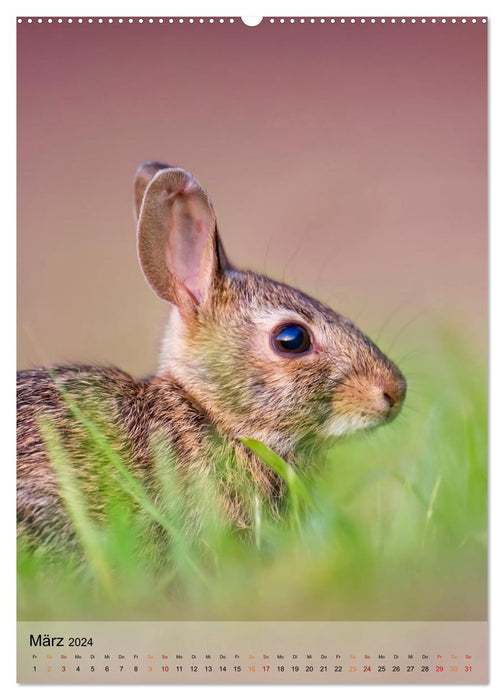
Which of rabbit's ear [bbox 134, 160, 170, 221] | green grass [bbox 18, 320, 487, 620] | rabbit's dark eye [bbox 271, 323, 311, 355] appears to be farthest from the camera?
rabbit's ear [bbox 134, 160, 170, 221]

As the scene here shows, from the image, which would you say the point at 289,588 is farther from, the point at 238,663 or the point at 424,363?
the point at 424,363

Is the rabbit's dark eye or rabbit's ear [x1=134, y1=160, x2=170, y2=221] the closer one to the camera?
the rabbit's dark eye

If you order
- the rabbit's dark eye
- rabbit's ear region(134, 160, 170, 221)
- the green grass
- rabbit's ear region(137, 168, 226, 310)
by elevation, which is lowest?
the green grass

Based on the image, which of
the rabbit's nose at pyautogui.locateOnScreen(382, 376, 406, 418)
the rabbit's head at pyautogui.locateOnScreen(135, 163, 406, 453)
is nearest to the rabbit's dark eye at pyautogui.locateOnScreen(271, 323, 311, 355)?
the rabbit's head at pyautogui.locateOnScreen(135, 163, 406, 453)

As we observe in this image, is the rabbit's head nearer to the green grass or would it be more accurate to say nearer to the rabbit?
the rabbit

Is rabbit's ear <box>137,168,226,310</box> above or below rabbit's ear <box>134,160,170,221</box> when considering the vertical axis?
below

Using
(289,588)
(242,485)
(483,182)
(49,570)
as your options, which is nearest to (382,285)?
(483,182)

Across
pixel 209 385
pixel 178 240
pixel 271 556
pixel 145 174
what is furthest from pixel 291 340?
pixel 145 174

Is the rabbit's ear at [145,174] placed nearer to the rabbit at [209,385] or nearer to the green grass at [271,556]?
the rabbit at [209,385]
